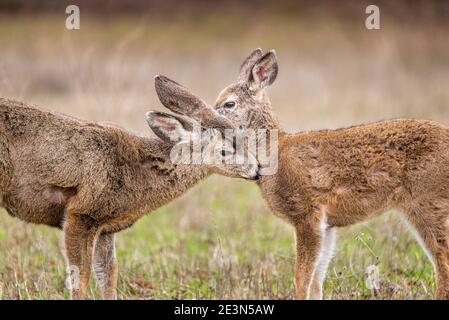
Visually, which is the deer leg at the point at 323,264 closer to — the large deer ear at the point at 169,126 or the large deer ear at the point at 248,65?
the large deer ear at the point at 169,126

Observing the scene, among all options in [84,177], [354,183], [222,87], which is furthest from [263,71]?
[222,87]

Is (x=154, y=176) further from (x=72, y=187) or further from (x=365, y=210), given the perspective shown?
(x=365, y=210)

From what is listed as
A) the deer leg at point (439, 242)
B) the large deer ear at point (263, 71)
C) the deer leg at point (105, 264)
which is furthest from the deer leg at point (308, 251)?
the large deer ear at point (263, 71)

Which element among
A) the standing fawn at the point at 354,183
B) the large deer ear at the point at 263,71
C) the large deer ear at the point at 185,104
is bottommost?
A: the standing fawn at the point at 354,183

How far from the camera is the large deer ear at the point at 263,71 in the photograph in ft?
28.8

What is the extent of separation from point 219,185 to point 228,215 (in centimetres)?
189

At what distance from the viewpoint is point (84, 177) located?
7504 mm

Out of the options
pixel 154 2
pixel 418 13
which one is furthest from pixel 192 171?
pixel 154 2

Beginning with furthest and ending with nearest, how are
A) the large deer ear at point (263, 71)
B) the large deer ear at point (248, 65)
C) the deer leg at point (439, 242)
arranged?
the large deer ear at point (248, 65)
the large deer ear at point (263, 71)
the deer leg at point (439, 242)

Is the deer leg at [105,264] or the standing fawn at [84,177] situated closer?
the standing fawn at [84,177]

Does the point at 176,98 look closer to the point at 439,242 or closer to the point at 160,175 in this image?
the point at 160,175

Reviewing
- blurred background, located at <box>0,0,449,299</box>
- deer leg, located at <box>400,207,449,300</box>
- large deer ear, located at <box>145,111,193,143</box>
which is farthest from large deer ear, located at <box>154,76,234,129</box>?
deer leg, located at <box>400,207,449,300</box>

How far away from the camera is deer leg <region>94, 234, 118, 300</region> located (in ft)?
26.1

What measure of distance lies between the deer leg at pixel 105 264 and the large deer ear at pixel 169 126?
3.30ft
